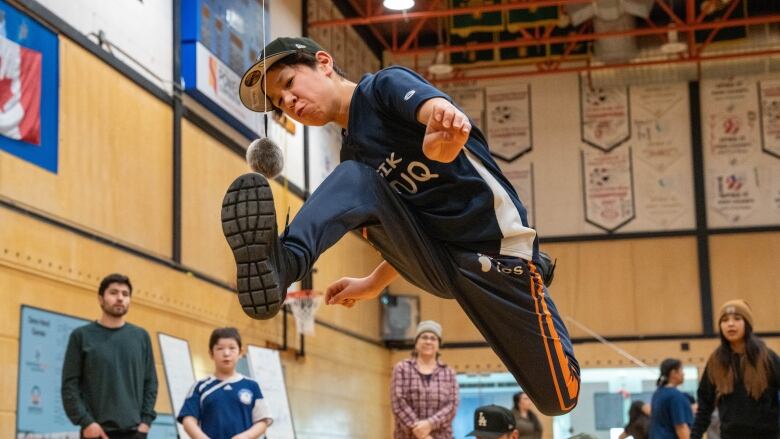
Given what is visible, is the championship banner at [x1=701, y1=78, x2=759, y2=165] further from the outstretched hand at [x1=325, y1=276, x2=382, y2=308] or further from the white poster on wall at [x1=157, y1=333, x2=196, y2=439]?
the outstretched hand at [x1=325, y1=276, x2=382, y2=308]

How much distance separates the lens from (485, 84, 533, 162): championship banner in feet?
63.3

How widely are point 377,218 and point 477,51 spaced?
16.2 m

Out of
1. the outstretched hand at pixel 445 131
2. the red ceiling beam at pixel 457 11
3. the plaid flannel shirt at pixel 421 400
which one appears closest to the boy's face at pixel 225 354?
the plaid flannel shirt at pixel 421 400

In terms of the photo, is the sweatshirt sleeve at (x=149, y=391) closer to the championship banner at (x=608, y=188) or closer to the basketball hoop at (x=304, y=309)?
the basketball hoop at (x=304, y=309)

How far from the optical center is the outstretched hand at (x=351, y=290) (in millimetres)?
4094

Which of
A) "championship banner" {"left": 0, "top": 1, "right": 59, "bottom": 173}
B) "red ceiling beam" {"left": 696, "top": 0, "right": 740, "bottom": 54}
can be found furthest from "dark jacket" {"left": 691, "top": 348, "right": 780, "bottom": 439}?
"red ceiling beam" {"left": 696, "top": 0, "right": 740, "bottom": 54}

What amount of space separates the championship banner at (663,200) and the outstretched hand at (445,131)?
637 inches

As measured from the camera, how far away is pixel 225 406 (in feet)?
22.3

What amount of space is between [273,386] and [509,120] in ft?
27.9

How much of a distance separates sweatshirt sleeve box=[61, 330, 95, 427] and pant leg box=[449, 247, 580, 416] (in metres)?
3.62

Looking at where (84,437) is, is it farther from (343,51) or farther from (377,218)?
(343,51)

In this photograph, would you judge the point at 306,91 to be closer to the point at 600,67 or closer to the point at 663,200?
the point at 600,67

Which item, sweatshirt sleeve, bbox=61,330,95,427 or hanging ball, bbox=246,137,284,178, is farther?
→ sweatshirt sleeve, bbox=61,330,95,427

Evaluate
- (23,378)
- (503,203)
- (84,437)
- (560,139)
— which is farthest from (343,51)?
(503,203)
